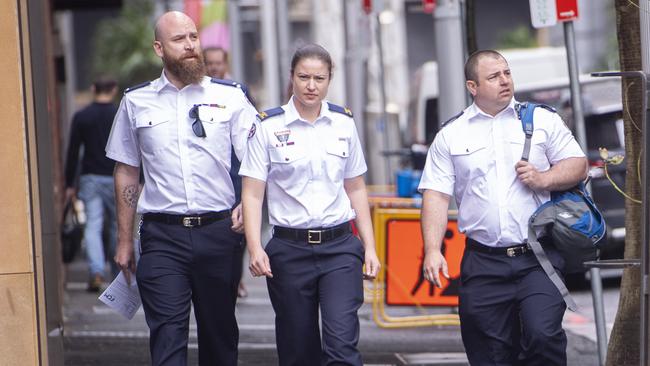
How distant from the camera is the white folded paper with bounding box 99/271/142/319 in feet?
23.3

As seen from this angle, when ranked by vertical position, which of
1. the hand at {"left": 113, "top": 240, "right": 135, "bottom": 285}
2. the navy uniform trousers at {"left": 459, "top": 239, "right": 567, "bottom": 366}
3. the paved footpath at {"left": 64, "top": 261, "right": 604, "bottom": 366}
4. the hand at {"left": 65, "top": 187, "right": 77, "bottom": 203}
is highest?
the hand at {"left": 65, "top": 187, "right": 77, "bottom": 203}

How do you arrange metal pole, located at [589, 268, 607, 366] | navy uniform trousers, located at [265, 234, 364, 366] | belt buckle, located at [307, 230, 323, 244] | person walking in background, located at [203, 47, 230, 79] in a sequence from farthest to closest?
person walking in background, located at [203, 47, 230, 79], metal pole, located at [589, 268, 607, 366], belt buckle, located at [307, 230, 323, 244], navy uniform trousers, located at [265, 234, 364, 366]

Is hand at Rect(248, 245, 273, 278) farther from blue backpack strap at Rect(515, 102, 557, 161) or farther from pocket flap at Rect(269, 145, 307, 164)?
blue backpack strap at Rect(515, 102, 557, 161)

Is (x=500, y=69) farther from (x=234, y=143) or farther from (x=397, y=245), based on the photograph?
(x=397, y=245)

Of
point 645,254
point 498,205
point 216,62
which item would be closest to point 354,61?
point 216,62

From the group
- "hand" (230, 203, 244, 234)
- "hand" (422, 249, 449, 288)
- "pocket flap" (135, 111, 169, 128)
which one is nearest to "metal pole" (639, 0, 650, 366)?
"hand" (422, 249, 449, 288)

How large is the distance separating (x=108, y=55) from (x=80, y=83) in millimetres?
15828

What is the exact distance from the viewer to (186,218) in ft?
22.4

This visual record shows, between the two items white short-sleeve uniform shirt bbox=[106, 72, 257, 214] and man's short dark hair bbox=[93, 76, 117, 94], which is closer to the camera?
white short-sleeve uniform shirt bbox=[106, 72, 257, 214]

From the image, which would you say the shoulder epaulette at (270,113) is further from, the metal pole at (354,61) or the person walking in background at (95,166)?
the metal pole at (354,61)

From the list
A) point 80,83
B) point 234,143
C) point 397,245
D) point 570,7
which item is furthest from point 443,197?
point 80,83

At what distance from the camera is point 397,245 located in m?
10.9

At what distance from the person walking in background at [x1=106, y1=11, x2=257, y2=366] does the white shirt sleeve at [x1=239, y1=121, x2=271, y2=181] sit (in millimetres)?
241

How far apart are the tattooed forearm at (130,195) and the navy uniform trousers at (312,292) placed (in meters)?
0.78
